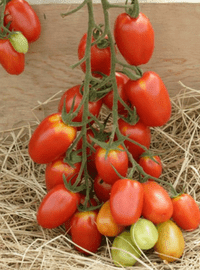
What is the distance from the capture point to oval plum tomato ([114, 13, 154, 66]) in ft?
3.24

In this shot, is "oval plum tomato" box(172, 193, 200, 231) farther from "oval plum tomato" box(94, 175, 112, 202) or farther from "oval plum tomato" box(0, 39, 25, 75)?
"oval plum tomato" box(0, 39, 25, 75)

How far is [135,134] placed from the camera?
3.63 feet

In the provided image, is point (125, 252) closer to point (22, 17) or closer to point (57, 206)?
point (57, 206)

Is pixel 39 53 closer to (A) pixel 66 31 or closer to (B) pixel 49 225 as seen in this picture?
(A) pixel 66 31

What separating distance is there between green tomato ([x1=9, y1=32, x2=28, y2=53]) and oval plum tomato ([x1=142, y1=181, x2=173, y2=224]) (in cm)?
51

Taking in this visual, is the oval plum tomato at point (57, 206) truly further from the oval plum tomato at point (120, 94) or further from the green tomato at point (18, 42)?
the green tomato at point (18, 42)

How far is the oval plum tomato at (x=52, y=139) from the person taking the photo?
3.31 feet

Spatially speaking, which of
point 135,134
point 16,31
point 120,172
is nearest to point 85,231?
point 120,172

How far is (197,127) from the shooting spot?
1.46 metres

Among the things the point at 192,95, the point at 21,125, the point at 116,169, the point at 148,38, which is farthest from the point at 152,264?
the point at 21,125

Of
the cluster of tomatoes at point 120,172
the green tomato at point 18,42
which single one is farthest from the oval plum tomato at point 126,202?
the green tomato at point 18,42

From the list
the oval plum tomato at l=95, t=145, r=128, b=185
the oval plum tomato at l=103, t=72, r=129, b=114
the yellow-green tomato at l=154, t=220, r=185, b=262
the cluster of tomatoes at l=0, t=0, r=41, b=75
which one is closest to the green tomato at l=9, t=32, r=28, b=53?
the cluster of tomatoes at l=0, t=0, r=41, b=75

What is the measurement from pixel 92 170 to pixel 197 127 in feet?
1.57

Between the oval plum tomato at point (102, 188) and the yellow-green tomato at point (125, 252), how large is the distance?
147mm
